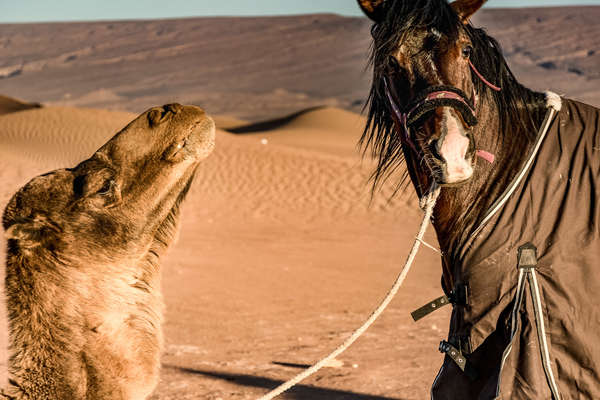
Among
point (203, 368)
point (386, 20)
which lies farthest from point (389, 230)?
point (386, 20)

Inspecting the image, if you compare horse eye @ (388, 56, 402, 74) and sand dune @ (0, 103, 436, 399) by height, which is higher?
horse eye @ (388, 56, 402, 74)

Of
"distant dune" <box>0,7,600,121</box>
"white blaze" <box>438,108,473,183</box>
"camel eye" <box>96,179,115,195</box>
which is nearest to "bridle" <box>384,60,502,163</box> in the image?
"white blaze" <box>438,108,473,183</box>

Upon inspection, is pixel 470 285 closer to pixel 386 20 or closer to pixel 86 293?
pixel 386 20

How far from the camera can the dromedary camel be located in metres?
2.47

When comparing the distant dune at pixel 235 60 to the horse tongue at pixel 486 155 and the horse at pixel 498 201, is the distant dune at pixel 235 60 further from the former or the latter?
the horse tongue at pixel 486 155

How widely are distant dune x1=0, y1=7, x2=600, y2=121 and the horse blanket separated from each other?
6231 cm

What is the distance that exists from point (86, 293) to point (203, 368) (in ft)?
14.6

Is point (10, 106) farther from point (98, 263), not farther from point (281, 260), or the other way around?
point (98, 263)

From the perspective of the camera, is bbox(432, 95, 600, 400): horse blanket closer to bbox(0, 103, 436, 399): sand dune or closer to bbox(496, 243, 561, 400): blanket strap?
bbox(496, 243, 561, 400): blanket strap

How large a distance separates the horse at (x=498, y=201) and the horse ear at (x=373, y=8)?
0.14 meters

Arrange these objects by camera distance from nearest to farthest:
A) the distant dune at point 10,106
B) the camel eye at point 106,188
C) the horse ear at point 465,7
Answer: the camel eye at point 106,188 < the horse ear at point 465,7 < the distant dune at point 10,106

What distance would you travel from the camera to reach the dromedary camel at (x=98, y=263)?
2.47 m

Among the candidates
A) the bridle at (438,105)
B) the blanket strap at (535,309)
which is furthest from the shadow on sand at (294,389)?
the bridle at (438,105)

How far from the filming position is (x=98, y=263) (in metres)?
2.67
